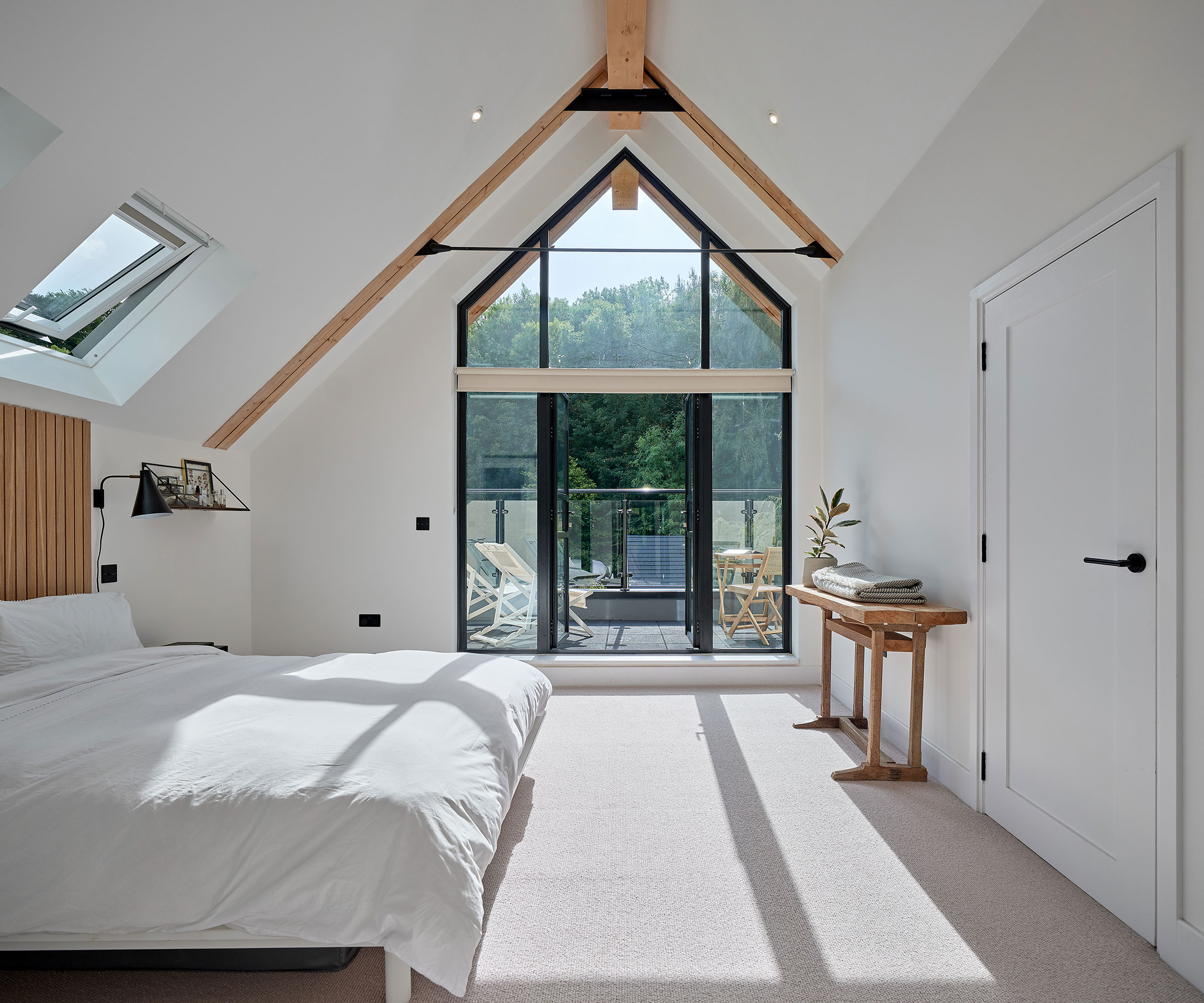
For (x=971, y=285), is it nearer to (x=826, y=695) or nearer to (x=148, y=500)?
(x=826, y=695)

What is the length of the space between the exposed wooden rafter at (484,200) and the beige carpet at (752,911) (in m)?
2.80

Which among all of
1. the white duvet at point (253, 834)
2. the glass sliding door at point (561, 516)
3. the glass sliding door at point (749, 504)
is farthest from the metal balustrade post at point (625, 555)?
the white duvet at point (253, 834)

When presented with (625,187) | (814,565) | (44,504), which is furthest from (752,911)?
(625,187)

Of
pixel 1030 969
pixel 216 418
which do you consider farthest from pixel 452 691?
pixel 216 418

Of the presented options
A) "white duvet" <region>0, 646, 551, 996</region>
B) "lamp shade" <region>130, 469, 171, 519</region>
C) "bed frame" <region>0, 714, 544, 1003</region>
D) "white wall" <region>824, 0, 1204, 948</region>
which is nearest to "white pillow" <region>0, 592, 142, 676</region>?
"lamp shade" <region>130, 469, 171, 519</region>

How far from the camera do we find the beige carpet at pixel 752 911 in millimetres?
1611

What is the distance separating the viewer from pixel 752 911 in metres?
1.91

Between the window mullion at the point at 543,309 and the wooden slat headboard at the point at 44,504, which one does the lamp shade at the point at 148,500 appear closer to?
the wooden slat headboard at the point at 44,504

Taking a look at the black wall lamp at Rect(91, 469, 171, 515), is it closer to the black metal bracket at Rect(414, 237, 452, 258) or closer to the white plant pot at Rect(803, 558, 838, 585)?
the black metal bracket at Rect(414, 237, 452, 258)

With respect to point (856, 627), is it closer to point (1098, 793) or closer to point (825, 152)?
point (1098, 793)

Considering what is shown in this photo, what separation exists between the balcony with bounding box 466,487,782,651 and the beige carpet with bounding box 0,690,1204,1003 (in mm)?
1787

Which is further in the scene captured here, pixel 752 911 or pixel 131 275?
pixel 131 275

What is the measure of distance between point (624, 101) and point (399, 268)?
1.69m

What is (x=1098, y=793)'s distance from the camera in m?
1.95
